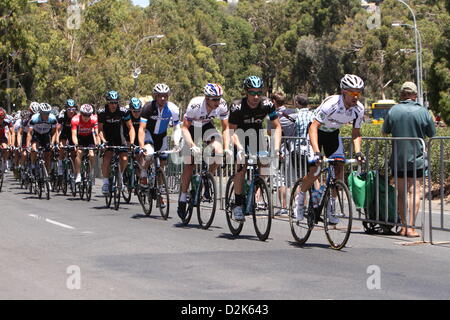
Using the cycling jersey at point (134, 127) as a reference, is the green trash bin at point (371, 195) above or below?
below

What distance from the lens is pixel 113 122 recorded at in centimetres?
1755

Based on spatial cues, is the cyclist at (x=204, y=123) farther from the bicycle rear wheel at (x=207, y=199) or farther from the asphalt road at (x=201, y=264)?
the asphalt road at (x=201, y=264)

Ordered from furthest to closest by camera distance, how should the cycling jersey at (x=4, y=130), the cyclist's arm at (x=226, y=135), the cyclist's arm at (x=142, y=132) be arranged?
the cycling jersey at (x=4, y=130) < the cyclist's arm at (x=142, y=132) < the cyclist's arm at (x=226, y=135)

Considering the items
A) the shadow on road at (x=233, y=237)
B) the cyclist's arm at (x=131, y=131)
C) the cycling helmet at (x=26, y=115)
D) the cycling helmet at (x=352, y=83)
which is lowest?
the shadow on road at (x=233, y=237)

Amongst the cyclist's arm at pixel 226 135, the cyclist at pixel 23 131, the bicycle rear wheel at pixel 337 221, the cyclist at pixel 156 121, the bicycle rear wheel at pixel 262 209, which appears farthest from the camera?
the cyclist at pixel 23 131

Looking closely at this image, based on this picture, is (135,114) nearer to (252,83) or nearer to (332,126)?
(252,83)

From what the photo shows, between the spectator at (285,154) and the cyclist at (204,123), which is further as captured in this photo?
the spectator at (285,154)

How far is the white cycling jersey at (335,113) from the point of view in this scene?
11125 millimetres

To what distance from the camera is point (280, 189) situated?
15.2 metres

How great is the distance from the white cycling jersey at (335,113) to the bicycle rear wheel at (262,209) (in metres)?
1.10

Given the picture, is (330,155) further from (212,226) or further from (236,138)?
(212,226)

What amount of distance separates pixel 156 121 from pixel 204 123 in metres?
1.84

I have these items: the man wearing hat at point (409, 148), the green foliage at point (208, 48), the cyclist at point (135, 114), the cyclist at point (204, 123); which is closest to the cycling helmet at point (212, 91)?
the cyclist at point (204, 123)

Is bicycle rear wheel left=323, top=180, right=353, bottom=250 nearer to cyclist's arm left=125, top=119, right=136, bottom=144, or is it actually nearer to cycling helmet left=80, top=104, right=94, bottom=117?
cyclist's arm left=125, top=119, right=136, bottom=144
